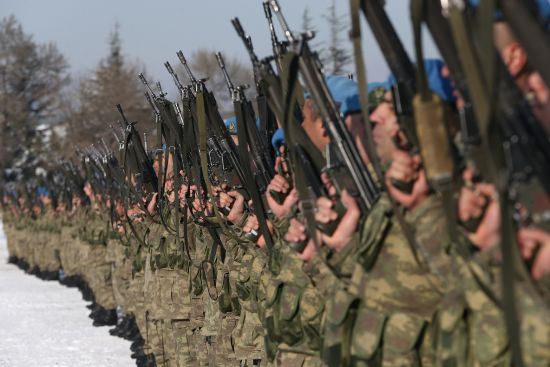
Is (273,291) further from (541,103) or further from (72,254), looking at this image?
(72,254)

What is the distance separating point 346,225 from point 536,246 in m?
1.04

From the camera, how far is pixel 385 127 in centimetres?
296

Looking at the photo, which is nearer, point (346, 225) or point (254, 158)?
point (346, 225)

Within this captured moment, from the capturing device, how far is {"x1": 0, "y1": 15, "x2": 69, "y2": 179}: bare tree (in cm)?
5047

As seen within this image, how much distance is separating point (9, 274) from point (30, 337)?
1064cm

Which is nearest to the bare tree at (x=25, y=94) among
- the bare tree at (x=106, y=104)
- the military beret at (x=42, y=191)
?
the bare tree at (x=106, y=104)

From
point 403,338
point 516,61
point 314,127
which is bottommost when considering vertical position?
point 403,338

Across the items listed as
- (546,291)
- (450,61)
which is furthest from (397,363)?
(450,61)

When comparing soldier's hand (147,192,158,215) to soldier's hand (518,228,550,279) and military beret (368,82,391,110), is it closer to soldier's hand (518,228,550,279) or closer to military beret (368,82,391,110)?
military beret (368,82,391,110)

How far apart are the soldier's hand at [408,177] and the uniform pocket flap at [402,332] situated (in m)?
0.38

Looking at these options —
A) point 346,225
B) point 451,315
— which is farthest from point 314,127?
point 451,315

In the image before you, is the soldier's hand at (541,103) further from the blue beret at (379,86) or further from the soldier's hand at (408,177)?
the blue beret at (379,86)

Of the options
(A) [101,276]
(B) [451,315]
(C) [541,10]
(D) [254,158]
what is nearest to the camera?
(C) [541,10]

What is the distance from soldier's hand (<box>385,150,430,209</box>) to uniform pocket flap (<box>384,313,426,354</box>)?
0.38 metres
